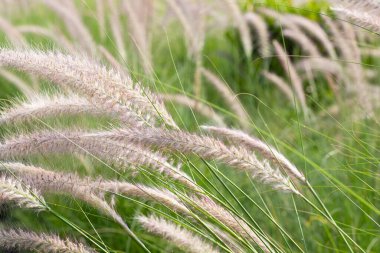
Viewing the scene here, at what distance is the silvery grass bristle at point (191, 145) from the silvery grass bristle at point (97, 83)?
0.06m

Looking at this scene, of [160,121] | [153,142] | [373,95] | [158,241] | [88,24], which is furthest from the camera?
[88,24]

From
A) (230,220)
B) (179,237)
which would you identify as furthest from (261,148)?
(179,237)

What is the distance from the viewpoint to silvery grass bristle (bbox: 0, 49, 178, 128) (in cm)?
183


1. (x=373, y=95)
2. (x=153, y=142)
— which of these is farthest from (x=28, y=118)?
(x=373, y=95)

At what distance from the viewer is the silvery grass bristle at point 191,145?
177cm

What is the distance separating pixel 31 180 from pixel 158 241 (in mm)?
1159

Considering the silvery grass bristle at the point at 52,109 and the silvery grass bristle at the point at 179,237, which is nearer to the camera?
the silvery grass bristle at the point at 52,109

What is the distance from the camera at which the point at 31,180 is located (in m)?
1.92

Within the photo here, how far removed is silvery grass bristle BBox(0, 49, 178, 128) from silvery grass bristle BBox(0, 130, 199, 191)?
7 cm

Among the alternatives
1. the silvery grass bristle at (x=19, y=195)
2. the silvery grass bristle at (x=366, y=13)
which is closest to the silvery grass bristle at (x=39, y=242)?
the silvery grass bristle at (x=19, y=195)

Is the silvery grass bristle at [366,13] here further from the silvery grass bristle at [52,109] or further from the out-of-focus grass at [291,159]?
the silvery grass bristle at [52,109]

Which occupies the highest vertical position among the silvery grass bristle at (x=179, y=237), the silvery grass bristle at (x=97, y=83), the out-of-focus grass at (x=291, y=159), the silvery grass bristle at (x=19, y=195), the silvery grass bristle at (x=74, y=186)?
the silvery grass bristle at (x=97, y=83)

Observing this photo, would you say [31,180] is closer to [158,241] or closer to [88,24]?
[158,241]

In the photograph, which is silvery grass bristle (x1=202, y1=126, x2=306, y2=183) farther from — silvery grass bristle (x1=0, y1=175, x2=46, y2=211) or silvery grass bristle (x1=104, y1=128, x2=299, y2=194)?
silvery grass bristle (x1=0, y1=175, x2=46, y2=211)
